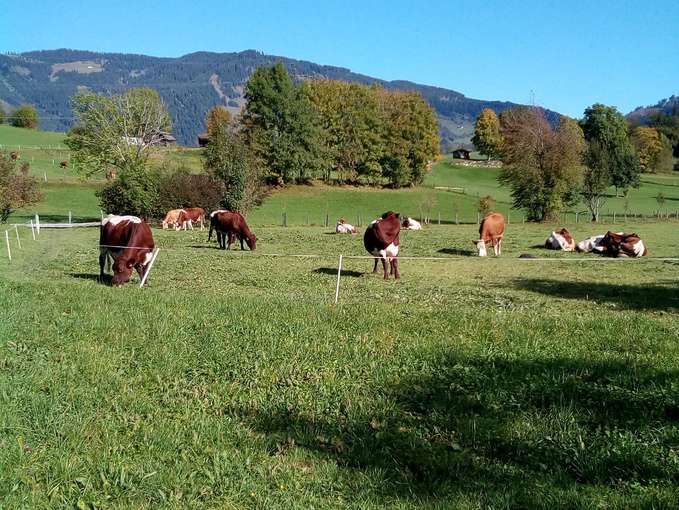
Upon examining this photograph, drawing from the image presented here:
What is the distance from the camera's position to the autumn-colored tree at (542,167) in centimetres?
5244

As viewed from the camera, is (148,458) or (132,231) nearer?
(148,458)

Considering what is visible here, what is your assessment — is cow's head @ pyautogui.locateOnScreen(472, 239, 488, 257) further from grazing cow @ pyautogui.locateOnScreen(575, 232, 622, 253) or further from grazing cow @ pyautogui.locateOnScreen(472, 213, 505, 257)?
grazing cow @ pyautogui.locateOnScreen(575, 232, 622, 253)

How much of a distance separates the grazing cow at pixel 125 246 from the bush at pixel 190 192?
29858 millimetres

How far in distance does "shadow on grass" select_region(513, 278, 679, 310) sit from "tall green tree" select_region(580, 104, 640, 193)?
4555cm

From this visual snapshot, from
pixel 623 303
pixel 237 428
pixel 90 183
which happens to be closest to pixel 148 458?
pixel 237 428

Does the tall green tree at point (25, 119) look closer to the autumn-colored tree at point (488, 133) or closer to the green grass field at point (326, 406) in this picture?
the autumn-colored tree at point (488, 133)

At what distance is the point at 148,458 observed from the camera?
15.9 feet

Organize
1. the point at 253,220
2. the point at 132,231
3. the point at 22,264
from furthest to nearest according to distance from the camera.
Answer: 1. the point at 253,220
2. the point at 22,264
3. the point at 132,231

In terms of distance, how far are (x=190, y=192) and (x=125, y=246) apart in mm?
31435

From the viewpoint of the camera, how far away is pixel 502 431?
17.7 feet

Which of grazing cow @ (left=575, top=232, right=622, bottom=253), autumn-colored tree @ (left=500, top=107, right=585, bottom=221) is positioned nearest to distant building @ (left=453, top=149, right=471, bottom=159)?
autumn-colored tree @ (left=500, top=107, right=585, bottom=221)

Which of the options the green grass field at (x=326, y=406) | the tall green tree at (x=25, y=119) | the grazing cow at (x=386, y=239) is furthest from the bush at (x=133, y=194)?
the tall green tree at (x=25, y=119)

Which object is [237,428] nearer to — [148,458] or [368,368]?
[148,458]

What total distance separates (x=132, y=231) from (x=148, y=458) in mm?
13085
